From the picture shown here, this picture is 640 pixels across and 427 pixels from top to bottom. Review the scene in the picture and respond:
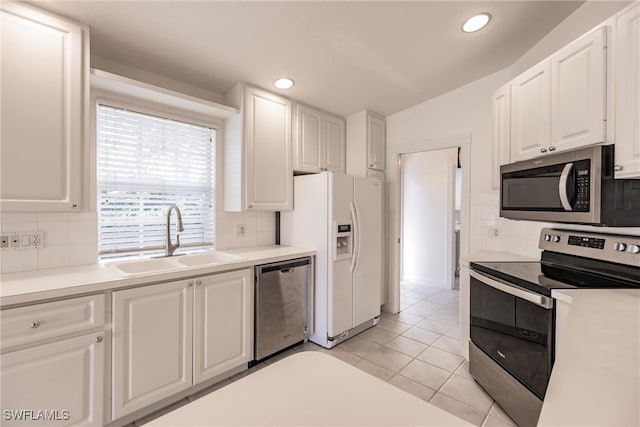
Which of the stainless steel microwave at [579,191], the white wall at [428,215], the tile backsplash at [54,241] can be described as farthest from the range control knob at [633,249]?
the tile backsplash at [54,241]

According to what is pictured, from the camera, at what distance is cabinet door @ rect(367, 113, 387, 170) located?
3385mm

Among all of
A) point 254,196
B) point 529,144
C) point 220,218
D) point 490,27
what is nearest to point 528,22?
point 490,27

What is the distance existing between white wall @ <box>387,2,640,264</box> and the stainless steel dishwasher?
70.7 inches

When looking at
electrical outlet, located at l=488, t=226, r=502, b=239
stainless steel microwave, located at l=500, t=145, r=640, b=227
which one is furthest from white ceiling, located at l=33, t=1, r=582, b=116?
electrical outlet, located at l=488, t=226, r=502, b=239

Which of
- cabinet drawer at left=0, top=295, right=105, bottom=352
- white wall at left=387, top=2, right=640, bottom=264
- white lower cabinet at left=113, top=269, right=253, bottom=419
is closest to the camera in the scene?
cabinet drawer at left=0, top=295, right=105, bottom=352

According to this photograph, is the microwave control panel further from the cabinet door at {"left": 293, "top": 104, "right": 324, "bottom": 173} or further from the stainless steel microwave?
the cabinet door at {"left": 293, "top": 104, "right": 324, "bottom": 173}

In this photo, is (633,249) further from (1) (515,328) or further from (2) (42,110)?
(2) (42,110)

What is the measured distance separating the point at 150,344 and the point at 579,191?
105 inches

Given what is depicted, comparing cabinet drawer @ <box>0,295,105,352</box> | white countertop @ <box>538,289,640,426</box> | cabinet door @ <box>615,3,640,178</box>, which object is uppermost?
cabinet door @ <box>615,3,640,178</box>

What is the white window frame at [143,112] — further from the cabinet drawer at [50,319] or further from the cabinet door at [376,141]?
the cabinet door at [376,141]

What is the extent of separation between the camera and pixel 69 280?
1.57 meters

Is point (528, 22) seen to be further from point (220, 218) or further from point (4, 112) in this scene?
point (4, 112)

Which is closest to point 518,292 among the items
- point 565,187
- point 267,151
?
point 565,187

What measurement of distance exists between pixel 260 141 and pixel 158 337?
1775 mm
